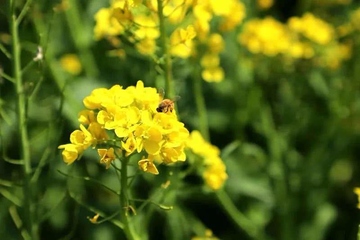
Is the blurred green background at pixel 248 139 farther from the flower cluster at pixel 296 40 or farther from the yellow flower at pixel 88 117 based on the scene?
the yellow flower at pixel 88 117

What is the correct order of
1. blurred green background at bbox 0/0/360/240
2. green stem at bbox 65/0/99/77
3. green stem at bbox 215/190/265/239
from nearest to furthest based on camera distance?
green stem at bbox 215/190/265/239, blurred green background at bbox 0/0/360/240, green stem at bbox 65/0/99/77

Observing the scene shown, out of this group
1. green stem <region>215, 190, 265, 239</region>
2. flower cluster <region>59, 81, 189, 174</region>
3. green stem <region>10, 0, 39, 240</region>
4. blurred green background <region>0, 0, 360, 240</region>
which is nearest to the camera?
flower cluster <region>59, 81, 189, 174</region>

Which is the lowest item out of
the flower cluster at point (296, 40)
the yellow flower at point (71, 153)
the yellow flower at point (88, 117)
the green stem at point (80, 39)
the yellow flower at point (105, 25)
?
the green stem at point (80, 39)

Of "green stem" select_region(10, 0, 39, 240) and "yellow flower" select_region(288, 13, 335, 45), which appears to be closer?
"green stem" select_region(10, 0, 39, 240)

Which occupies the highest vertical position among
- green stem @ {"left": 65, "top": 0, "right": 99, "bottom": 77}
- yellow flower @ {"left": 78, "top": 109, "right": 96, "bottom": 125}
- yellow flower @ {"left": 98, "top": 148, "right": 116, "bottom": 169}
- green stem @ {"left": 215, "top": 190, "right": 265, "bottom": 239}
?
yellow flower @ {"left": 78, "top": 109, "right": 96, "bottom": 125}

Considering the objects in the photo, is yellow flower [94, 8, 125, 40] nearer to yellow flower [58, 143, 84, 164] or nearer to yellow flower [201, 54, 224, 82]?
yellow flower [201, 54, 224, 82]

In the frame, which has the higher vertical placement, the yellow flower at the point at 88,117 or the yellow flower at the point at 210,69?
the yellow flower at the point at 88,117

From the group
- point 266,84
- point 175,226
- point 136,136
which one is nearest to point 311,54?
point 266,84

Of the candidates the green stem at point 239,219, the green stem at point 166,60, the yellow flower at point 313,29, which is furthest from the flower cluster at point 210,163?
the yellow flower at point 313,29

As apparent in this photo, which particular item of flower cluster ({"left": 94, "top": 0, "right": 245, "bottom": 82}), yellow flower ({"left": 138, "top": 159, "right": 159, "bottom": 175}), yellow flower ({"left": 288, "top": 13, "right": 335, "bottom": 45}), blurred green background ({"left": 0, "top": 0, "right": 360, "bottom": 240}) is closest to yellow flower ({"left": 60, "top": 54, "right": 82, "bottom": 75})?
blurred green background ({"left": 0, "top": 0, "right": 360, "bottom": 240})
